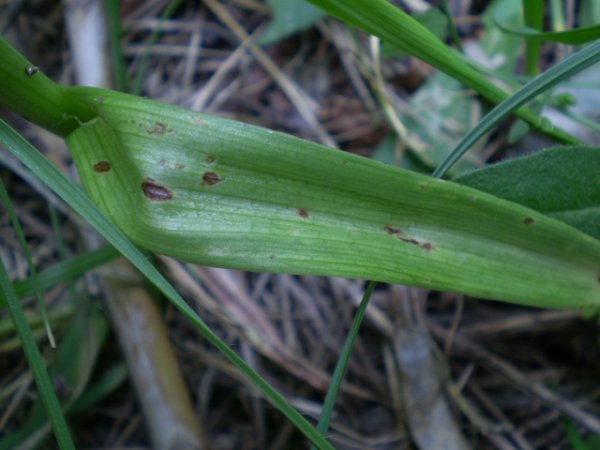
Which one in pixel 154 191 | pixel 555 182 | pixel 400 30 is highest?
pixel 400 30

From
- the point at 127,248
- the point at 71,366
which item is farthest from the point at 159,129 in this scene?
the point at 71,366

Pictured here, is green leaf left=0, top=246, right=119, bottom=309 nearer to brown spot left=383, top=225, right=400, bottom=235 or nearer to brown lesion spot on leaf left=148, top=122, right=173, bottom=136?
brown lesion spot on leaf left=148, top=122, right=173, bottom=136

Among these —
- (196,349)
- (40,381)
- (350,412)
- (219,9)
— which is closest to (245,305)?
(196,349)

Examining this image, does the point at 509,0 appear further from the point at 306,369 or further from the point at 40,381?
the point at 40,381

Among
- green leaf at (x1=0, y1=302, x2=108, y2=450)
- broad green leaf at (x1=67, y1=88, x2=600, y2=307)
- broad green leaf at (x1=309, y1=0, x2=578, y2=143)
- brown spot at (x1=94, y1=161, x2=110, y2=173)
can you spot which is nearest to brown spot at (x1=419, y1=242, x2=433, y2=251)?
broad green leaf at (x1=67, y1=88, x2=600, y2=307)

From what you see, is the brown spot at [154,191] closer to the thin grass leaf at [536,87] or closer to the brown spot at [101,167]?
the brown spot at [101,167]

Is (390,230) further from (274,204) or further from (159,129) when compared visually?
(159,129)

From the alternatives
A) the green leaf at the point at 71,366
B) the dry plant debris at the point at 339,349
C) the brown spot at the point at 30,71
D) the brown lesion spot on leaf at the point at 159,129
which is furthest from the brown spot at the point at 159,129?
the green leaf at the point at 71,366
